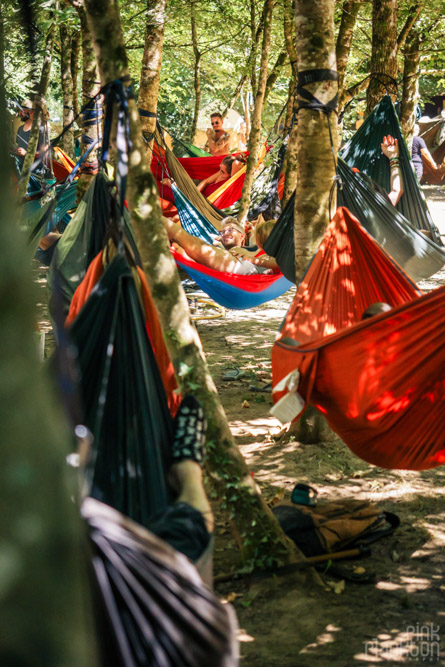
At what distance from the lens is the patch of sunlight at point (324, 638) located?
175 centimetres

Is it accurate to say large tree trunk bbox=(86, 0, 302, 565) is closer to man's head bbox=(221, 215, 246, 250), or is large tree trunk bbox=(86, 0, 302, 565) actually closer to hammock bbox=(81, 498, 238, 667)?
hammock bbox=(81, 498, 238, 667)

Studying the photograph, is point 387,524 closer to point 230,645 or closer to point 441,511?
point 441,511

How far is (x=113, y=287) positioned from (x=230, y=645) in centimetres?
104

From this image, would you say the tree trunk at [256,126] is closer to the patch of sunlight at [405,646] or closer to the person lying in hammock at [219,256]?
the person lying in hammock at [219,256]

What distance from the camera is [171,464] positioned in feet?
4.83

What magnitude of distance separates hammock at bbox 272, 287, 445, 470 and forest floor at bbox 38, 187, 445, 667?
35 cm

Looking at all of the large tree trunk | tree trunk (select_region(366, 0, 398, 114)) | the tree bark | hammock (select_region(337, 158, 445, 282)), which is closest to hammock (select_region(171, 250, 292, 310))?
hammock (select_region(337, 158, 445, 282))

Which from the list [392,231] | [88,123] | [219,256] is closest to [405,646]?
[392,231]

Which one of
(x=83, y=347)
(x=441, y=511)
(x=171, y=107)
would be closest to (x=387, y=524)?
(x=441, y=511)

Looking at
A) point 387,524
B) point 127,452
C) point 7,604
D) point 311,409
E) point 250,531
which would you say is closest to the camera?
point 7,604

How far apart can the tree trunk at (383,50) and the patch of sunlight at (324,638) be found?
176 inches

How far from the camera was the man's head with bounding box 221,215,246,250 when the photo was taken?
561 cm

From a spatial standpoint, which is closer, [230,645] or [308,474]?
[230,645]

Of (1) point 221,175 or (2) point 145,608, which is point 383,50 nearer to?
(1) point 221,175
